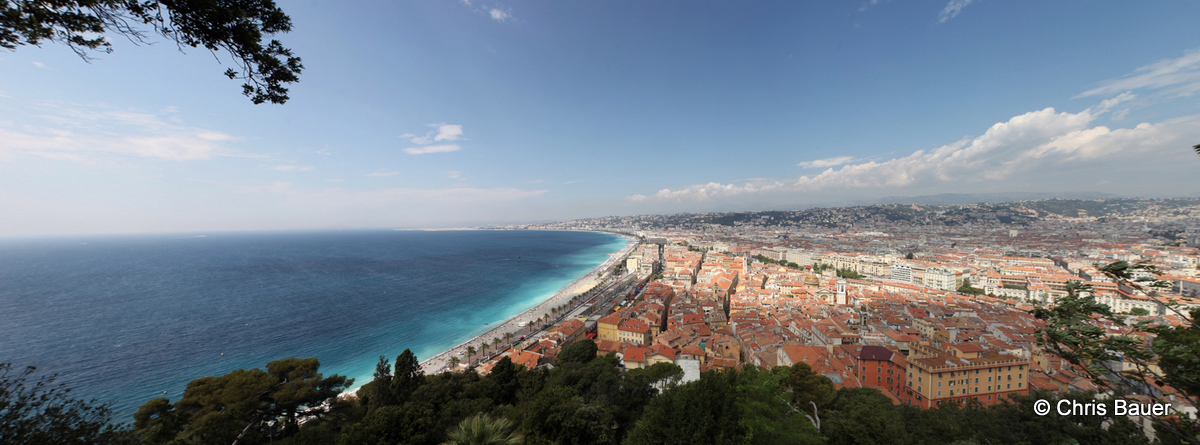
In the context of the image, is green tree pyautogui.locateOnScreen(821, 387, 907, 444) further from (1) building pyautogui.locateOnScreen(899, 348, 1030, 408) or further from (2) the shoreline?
(2) the shoreline

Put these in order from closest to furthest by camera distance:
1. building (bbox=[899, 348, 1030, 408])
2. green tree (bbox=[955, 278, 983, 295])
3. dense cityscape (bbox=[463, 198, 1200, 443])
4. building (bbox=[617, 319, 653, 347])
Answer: building (bbox=[899, 348, 1030, 408]) < dense cityscape (bbox=[463, 198, 1200, 443]) < building (bbox=[617, 319, 653, 347]) < green tree (bbox=[955, 278, 983, 295])

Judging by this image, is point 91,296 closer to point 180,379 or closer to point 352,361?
point 180,379

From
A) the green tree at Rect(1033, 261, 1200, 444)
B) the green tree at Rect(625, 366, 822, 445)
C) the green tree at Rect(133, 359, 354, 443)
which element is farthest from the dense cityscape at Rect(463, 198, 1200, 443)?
Result: the green tree at Rect(133, 359, 354, 443)

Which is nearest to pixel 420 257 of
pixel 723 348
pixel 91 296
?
pixel 91 296

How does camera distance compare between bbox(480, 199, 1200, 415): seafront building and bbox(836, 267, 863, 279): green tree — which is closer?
bbox(480, 199, 1200, 415): seafront building

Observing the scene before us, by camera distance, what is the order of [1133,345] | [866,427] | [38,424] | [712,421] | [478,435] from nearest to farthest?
[1133,345]
[38,424]
[478,435]
[712,421]
[866,427]

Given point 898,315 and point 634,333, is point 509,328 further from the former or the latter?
point 898,315

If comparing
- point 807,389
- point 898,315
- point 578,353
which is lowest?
point 898,315

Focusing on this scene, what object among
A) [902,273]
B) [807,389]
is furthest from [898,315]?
[902,273]

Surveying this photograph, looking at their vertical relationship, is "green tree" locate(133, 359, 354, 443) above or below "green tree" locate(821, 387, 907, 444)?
above
